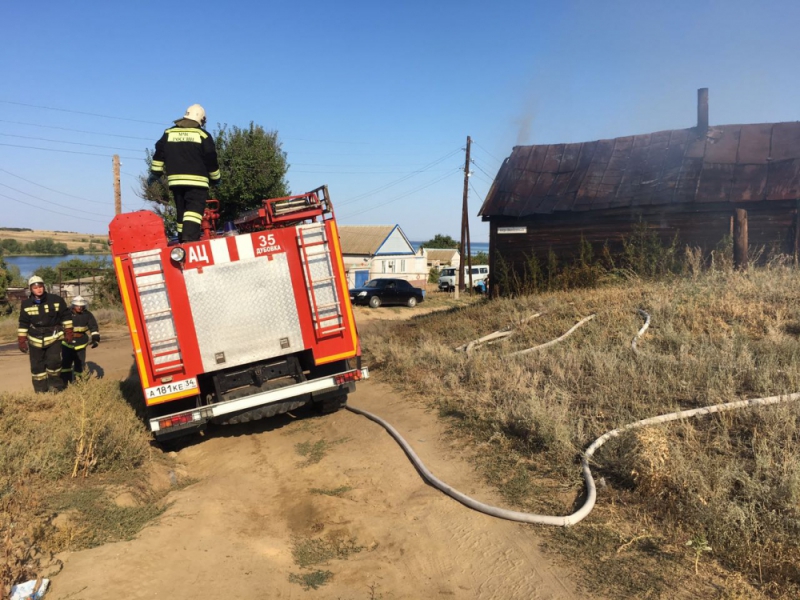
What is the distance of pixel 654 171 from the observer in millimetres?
16703

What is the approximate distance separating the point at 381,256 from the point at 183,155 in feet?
125

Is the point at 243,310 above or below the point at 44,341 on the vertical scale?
above

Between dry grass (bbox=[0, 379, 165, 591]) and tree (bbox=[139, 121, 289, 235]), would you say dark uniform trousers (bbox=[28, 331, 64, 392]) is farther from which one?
tree (bbox=[139, 121, 289, 235])

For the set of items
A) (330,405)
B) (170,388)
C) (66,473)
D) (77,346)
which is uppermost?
(77,346)

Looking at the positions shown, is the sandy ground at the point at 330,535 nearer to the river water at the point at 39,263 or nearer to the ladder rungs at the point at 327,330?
the ladder rungs at the point at 327,330

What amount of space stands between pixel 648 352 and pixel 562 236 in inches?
405

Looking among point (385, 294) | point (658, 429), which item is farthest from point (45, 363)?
point (385, 294)

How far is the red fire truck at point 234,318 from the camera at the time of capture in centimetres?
591

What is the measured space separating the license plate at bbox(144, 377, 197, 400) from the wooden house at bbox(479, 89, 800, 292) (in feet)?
42.8

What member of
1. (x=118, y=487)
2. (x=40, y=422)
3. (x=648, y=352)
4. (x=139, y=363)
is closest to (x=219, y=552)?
(x=118, y=487)

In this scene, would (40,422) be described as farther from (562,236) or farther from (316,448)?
(562,236)

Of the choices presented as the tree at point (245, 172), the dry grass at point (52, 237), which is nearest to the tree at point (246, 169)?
the tree at point (245, 172)

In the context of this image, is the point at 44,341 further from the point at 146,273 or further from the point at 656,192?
the point at 656,192

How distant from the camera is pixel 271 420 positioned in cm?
796
